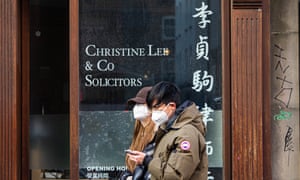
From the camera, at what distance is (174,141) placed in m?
3.58

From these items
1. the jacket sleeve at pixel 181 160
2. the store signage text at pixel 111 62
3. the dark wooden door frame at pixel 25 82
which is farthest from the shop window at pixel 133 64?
the jacket sleeve at pixel 181 160

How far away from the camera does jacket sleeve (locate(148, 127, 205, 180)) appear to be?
3502 mm

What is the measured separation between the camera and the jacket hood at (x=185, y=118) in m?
3.68

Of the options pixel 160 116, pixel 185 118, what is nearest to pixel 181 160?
pixel 185 118

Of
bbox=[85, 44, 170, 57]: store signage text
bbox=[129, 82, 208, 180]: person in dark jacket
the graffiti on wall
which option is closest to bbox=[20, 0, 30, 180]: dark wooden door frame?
bbox=[85, 44, 170, 57]: store signage text

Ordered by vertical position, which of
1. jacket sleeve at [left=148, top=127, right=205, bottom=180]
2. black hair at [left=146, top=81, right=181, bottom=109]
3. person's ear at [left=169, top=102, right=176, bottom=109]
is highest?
black hair at [left=146, top=81, right=181, bottom=109]

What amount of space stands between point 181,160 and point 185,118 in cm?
33

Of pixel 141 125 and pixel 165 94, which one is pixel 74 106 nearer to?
pixel 141 125

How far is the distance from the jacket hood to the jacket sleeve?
3.1 inches

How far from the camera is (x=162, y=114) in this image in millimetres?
3801

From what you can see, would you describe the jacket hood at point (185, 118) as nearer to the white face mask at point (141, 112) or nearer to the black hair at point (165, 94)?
the black hair at point (165, 94)

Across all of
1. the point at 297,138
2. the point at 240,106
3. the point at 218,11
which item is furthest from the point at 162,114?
the point at 297,138

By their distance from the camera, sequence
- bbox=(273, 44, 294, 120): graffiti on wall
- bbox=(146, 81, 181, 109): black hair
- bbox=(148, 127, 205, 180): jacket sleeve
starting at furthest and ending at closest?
bbox=(273, 44, 294, 120): graffiti on wall → bbox=(146, 81, 181, 109): black hair → bbox=(148, 127, 205, 180): jacket sleeve

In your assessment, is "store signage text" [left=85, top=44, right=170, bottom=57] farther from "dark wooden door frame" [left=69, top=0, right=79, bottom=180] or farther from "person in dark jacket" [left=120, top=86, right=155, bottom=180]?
"person in dark jacket" [left=120, top=86, right=155, bottom=180]
